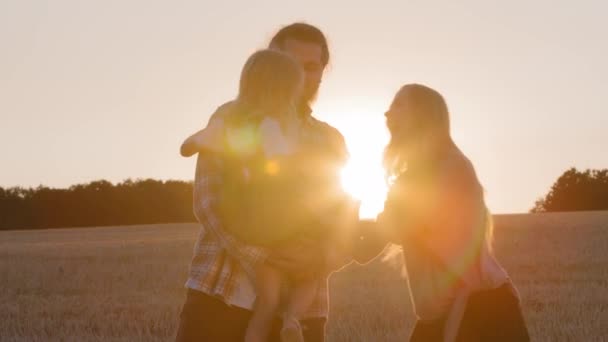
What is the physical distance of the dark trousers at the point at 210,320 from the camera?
3.27 metres

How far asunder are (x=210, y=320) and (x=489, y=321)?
132 centimetres

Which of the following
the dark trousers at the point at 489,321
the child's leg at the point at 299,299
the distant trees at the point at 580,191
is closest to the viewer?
the child's leg at the point at 299,299

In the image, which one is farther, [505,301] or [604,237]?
[604,237]

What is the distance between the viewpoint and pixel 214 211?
335 centimetres

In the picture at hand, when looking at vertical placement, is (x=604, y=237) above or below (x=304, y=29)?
below

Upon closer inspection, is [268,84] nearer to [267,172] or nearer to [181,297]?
[267,172]

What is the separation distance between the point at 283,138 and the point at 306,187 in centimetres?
18

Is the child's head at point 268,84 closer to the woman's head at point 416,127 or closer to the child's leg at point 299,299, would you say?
the child's leg at point 299,299

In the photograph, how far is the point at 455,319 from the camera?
406 cm

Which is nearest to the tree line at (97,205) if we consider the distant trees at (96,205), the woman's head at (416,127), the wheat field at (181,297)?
the distant trees at (96,205)

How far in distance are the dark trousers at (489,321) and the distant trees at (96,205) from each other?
60.6 metres

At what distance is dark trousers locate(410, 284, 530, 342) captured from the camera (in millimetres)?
4090

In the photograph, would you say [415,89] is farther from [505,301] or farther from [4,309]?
[4,309]

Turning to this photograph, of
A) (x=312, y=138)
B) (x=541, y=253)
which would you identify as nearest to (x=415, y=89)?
(x=312, y=138)
